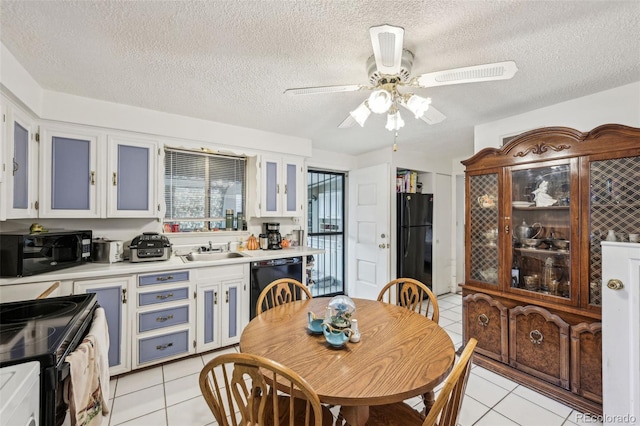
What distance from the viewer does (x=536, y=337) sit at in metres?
2.14

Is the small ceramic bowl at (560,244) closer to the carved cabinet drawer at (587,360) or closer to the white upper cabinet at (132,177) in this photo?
the carved cabinet drawer at (587,360)

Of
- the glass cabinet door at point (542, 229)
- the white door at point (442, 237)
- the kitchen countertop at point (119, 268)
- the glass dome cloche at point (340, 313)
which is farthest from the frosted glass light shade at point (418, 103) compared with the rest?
the white door at point (442, 237)

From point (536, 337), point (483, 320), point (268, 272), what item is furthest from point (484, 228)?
point (268, 272)

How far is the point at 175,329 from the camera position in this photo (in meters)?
2.42

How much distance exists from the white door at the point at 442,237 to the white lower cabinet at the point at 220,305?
10.0 ft

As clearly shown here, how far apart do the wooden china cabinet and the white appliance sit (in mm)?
2884

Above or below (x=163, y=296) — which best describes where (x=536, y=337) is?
below

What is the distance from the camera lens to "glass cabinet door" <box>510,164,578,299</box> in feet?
7.00

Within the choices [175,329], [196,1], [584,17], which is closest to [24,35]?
[196,1]

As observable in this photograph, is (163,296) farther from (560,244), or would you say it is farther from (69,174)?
(560,244)

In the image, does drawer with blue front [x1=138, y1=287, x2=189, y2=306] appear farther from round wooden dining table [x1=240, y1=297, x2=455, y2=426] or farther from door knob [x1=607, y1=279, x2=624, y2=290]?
door knob [x1=607, y1=279, x2=624, y2=290]

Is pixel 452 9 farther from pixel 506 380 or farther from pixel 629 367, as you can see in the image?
pixel 506 380

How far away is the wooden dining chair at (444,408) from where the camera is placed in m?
0.90

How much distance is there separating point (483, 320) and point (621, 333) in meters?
0.92
